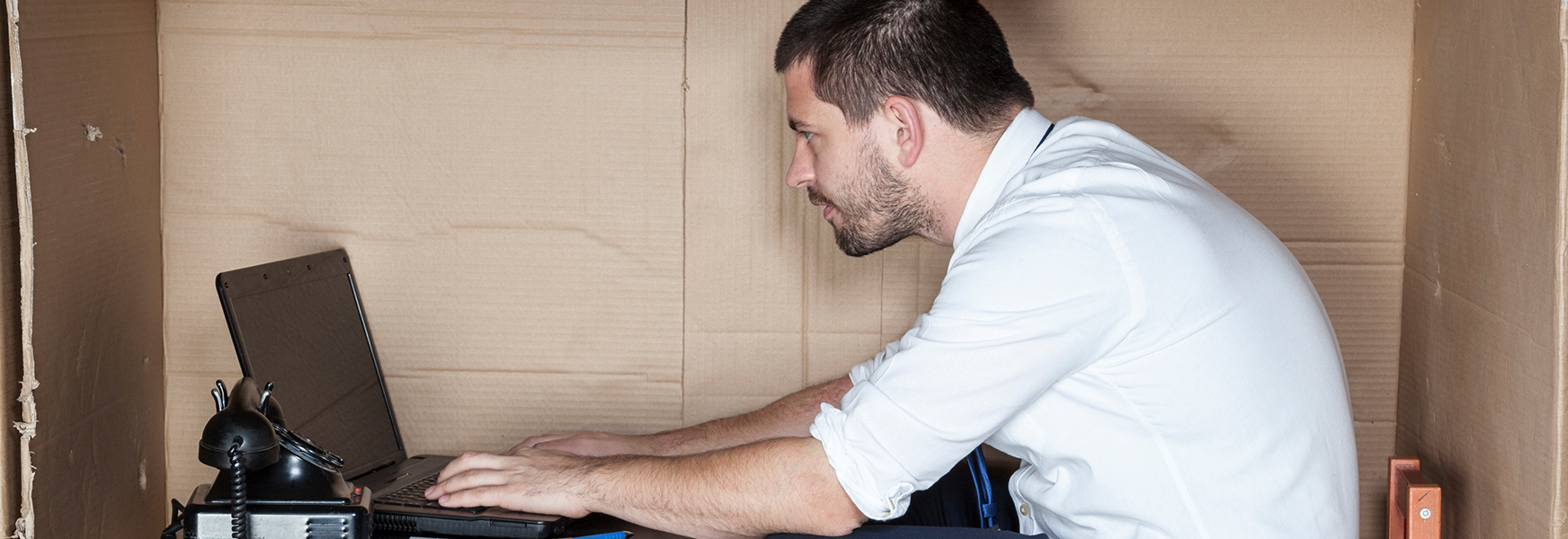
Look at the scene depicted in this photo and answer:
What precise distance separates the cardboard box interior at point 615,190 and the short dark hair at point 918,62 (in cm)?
35

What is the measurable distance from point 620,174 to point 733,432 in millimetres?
391

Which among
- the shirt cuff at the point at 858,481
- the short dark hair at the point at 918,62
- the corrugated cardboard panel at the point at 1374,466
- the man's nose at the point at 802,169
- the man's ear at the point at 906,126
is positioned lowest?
the corrugated cardboard panel at the point at 1374,466

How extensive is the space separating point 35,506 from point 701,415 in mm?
797

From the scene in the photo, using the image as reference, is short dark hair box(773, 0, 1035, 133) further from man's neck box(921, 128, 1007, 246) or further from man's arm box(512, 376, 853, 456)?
man's arm box(512, 376, 853, 456)

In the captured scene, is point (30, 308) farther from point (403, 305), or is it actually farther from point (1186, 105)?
point (1186, 105)

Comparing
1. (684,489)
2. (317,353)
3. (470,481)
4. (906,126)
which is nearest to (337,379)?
(317,353)

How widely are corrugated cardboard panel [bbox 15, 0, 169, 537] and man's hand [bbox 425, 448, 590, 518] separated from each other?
43cm

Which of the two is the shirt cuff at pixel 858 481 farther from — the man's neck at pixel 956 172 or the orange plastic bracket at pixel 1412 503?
the orange plastic bracket at pixel 1412 503

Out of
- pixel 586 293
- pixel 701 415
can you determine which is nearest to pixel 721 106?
pixel 586 293

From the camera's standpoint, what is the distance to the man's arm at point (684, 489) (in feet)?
3.34

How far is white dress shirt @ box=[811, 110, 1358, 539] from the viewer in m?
0.93

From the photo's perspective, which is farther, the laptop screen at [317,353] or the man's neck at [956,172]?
the laptop screen at [317,353]

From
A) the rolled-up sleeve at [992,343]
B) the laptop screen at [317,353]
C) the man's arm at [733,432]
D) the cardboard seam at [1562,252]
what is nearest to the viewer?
the rolled-up sleeve at [992,343]

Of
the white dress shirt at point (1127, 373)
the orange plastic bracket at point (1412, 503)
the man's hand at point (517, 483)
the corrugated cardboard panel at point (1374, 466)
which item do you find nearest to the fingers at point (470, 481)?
the man's hand at point (517, 483)
